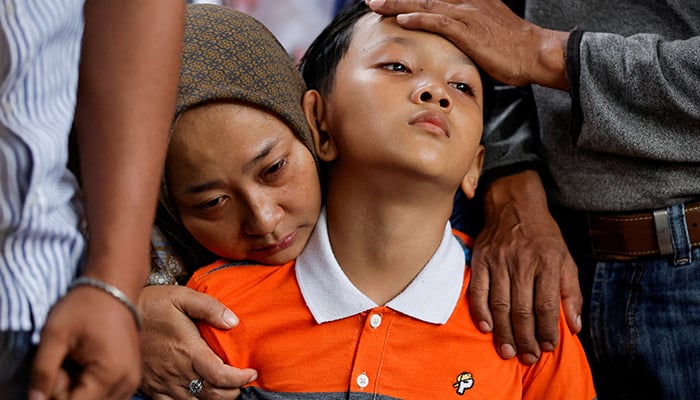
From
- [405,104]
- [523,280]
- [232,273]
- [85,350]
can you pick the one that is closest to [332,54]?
[405,104]

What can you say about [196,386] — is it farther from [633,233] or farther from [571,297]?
[633,233]

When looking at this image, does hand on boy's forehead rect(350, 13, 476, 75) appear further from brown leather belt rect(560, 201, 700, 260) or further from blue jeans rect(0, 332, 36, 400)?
blue jeans rect(0, 332, 36, 400)

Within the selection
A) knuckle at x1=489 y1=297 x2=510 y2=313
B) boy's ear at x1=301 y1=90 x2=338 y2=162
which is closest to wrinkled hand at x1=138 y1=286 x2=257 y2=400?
boy's ear at x1=301 y1=90 x2=338 y2=162

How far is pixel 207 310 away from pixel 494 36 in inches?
29.9

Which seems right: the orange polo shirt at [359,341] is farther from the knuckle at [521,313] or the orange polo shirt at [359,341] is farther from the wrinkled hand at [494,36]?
the wrinkled hand at [494,36]

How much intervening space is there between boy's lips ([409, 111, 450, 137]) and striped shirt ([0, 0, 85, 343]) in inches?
25.7

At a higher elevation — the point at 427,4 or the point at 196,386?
the point at 427,4

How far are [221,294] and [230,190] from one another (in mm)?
207

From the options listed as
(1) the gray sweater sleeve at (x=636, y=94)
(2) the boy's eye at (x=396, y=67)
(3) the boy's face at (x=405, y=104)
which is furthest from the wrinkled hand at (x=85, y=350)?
(1) the gray sweater sleeve at (x=636, y=94)

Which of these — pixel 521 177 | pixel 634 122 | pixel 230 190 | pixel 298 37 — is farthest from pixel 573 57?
pixel 298 37

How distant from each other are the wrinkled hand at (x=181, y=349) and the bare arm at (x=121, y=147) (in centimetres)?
48

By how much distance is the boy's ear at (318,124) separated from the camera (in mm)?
1427

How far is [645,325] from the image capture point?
5.09 feet

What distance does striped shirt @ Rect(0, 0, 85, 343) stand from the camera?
0.72m
